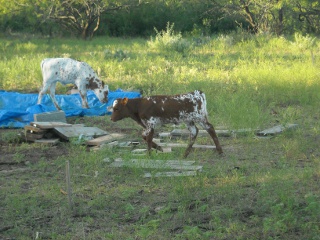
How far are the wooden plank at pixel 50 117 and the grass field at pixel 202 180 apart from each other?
2.29ft

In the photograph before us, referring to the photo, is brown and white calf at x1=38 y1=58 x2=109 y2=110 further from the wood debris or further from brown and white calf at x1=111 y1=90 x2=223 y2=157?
the wood debris

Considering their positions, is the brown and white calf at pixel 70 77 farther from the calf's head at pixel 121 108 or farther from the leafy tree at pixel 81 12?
the leafy tree at pixel 81 12

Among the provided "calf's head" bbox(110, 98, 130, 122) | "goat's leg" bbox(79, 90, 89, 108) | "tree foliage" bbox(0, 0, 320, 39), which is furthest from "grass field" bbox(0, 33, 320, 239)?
"tree foliage" bbox(0, 0, 320, 39)

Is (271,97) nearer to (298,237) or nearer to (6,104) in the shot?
(6,104)

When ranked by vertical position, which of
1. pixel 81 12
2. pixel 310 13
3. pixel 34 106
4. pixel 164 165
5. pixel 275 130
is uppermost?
pixel 164 165

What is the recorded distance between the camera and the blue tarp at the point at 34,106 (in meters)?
13.1

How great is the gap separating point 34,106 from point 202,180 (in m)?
6.49

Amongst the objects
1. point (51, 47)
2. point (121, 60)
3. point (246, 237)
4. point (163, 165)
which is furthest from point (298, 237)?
point (51, 47)

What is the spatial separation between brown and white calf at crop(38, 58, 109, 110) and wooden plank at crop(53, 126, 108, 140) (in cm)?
297

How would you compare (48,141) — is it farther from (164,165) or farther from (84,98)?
(84,98)

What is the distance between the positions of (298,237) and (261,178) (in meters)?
2.21

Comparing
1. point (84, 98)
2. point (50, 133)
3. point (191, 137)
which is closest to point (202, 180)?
point (191, 137)

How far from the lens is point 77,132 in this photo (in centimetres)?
1167

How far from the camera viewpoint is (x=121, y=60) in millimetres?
21312
